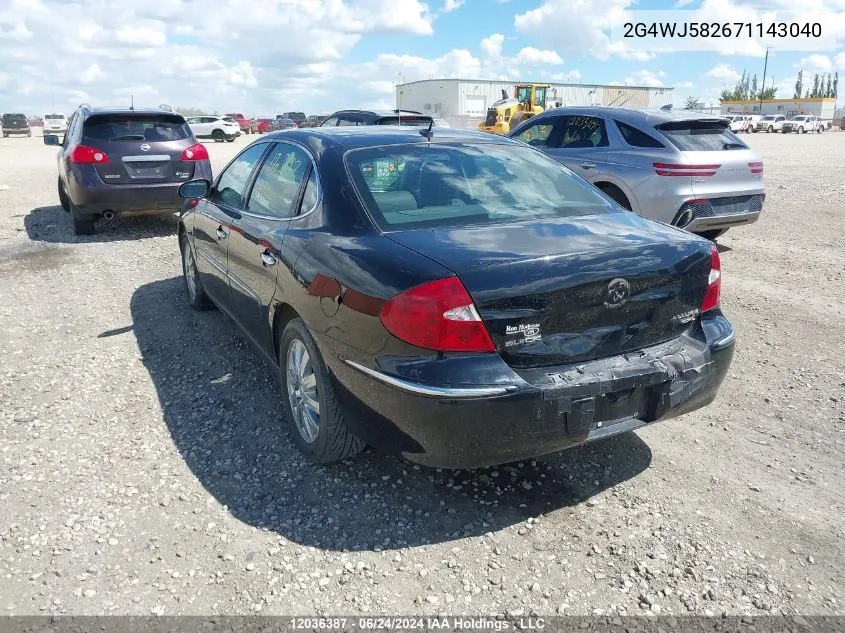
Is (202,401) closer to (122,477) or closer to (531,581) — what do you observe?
(122,477)

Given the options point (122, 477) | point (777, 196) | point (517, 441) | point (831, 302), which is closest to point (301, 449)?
point (122, 477)

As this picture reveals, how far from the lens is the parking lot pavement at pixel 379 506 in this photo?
2.51 m

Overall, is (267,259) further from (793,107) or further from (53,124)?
(793,107)

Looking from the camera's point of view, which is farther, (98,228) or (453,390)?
(98,228)

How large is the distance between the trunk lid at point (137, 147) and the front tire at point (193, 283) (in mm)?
3494

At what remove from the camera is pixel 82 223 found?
30.0 feet

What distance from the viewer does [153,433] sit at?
12.3ft

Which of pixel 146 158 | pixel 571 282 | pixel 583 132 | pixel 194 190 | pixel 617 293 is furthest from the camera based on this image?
pixel 146 158

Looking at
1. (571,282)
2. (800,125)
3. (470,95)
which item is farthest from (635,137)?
(470,95)

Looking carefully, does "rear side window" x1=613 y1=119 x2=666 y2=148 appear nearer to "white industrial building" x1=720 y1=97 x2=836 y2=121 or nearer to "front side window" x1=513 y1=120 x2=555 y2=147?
"front side window" x1=513 y1=120 x2=555 y2=147

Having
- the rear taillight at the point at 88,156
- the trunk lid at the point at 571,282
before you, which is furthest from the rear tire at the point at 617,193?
the rear taillight at the point at 88,156

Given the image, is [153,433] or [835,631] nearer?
[835,631]

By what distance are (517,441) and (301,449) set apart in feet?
4.30

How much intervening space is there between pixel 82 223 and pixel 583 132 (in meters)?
6.92
